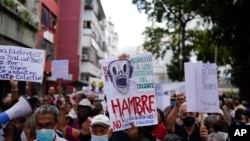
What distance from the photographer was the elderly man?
4.34 m

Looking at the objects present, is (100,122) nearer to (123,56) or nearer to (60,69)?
(123,56)

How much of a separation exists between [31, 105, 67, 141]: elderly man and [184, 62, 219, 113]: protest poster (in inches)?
86.1

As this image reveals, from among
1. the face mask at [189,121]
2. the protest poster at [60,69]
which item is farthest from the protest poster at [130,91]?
the protest poster at [60,69]

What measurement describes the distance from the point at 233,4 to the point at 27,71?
17.4m

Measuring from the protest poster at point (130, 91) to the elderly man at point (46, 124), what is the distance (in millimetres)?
895

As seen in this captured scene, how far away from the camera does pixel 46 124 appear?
14.6 feet

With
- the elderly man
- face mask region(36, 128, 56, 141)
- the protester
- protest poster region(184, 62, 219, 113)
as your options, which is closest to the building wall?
protest poster region(184, 62, 219, 113)

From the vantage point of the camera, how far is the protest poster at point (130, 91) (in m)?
5.32

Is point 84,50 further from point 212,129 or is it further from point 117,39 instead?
point 117,39

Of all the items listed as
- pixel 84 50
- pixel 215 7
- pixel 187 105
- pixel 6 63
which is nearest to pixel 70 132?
Answer: pixel 187 105

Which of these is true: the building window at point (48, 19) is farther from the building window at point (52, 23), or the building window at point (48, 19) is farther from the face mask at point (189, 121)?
the face mask at point (189, 121)

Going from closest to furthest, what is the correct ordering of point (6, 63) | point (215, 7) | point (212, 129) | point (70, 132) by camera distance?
point (70, 132) < point (212, 129) < point (6, 63) < point (215, 7)

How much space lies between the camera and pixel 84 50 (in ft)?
155

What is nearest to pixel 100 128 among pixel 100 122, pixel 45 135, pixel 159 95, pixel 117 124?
pixel 100 122
